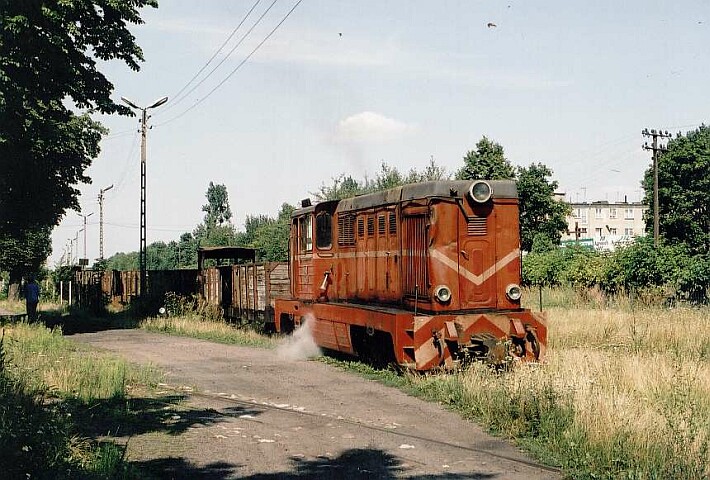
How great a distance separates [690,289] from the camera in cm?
2556

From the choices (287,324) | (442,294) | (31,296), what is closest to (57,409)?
(442,294)

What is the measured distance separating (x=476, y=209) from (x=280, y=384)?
4.66 metres

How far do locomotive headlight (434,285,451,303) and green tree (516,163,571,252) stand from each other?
173ft

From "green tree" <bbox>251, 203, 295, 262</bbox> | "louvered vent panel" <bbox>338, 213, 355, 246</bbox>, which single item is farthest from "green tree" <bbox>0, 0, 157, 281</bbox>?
"green tree" <bbox>251, 203, 295, 262</bbox>

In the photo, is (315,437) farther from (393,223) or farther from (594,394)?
(393,223)

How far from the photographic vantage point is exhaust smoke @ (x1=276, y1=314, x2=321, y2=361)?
16.5 m

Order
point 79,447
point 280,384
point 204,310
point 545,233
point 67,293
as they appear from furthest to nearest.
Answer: point 545,233, point 67,293, point 204,310, point 280,384, point 79,447

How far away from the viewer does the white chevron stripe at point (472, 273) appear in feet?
41.5

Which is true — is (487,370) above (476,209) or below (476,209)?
below

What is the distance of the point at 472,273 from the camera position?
12.9 m

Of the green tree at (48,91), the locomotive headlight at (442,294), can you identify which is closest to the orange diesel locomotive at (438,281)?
the locomotive headlight at (442,294)

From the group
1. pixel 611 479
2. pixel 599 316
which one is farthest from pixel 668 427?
pixel 599 316

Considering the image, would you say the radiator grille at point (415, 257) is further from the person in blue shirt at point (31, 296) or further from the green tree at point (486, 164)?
the green tree at point (486, 164)

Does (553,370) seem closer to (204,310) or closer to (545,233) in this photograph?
(204,310)
